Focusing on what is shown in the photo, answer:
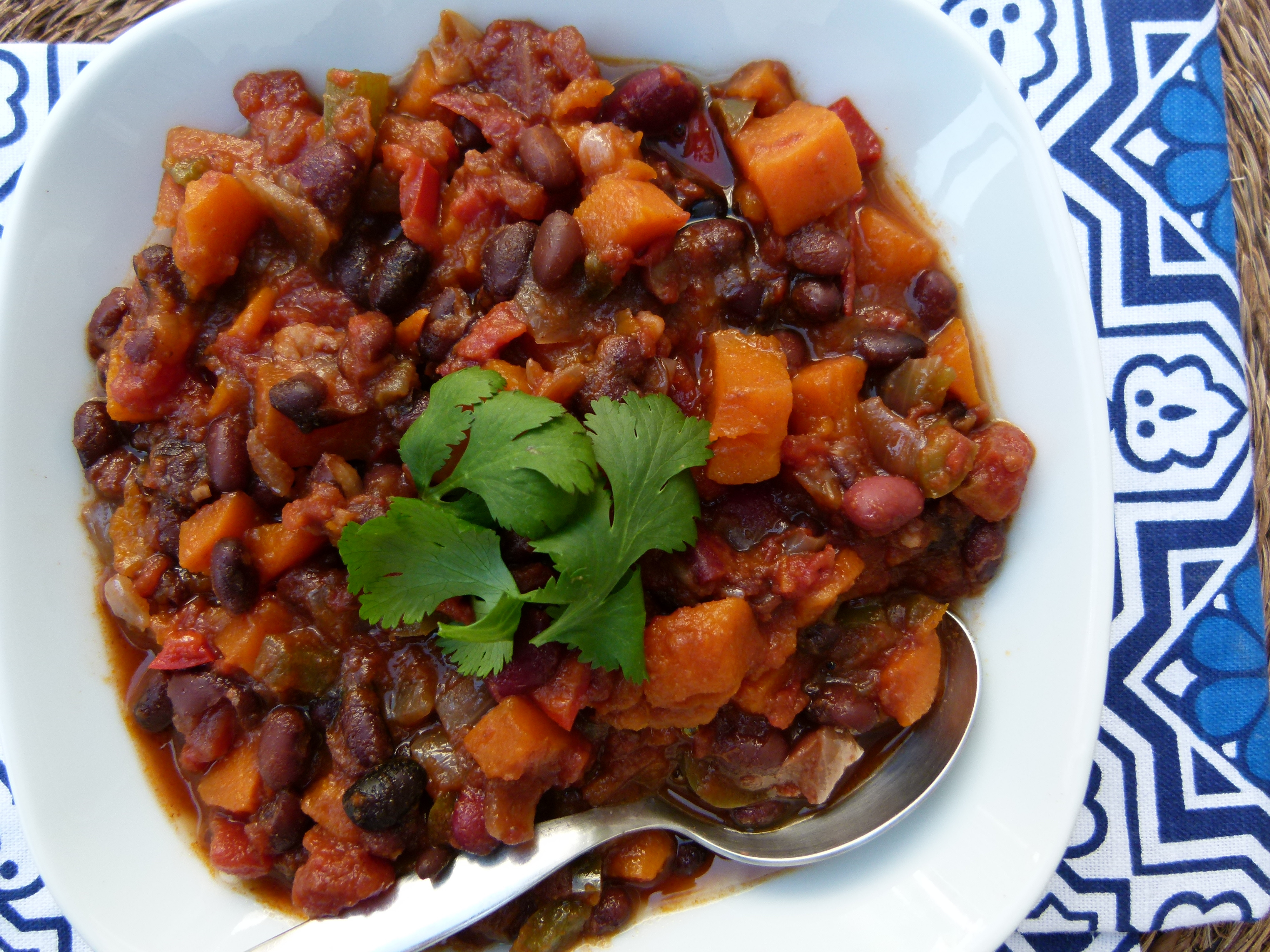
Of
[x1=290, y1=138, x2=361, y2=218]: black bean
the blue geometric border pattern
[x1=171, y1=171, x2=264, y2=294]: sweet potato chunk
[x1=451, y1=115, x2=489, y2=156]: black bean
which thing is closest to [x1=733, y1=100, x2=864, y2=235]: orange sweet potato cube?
[x1=451, y1=115, x2=489, y2=156]: black bean

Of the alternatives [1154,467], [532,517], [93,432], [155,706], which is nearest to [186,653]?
[155,706]

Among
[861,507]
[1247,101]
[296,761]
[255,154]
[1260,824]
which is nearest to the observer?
[861,507]

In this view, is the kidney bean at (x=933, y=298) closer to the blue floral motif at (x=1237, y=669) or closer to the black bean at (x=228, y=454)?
the blue floral motif at (x=1237, y=669)

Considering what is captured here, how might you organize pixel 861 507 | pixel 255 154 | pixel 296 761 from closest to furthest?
pixel 861 507 < pixel 296 761 < pixel 255 154

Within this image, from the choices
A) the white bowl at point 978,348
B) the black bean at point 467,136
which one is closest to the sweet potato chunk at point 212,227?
the white bowl at point 978,348

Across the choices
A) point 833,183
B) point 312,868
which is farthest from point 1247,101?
point 312,868

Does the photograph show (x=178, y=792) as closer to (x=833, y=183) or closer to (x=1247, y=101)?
(x=833, y=183)

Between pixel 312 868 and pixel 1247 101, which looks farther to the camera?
pixel 1247 101
